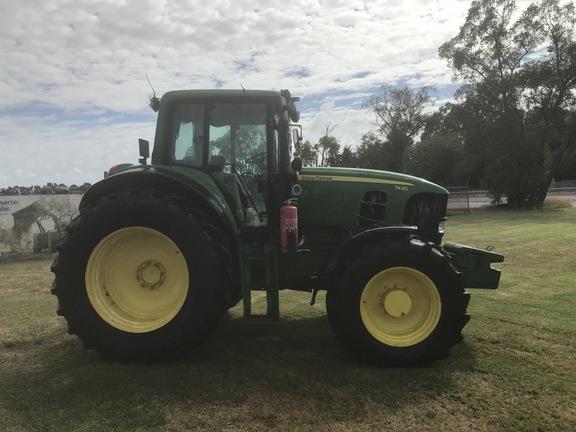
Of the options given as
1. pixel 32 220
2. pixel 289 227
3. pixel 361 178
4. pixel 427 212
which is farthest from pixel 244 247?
pixel 32 220

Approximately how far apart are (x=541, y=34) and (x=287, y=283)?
1157 inches

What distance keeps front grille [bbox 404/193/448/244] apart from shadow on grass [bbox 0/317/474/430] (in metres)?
1.20

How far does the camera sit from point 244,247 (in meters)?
4.46

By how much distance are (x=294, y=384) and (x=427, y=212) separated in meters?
2.29

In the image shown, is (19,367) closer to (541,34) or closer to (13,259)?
(13,259)

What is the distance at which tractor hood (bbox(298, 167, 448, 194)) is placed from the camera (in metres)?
4.85

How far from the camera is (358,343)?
409cm

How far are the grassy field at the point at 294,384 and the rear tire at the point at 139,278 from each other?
0.90 feet

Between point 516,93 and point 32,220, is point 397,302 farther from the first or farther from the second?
point 516,93

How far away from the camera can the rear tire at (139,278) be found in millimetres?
4109

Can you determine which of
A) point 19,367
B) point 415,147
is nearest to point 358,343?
point 19,367

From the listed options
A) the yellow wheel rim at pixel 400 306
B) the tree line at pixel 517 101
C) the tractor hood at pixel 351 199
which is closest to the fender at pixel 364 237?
the yellow wheel rim at pixel 400 306

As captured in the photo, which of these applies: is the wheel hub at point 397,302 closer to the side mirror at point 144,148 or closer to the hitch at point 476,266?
the hitch at point 476,266

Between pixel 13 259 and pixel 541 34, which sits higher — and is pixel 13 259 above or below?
below
